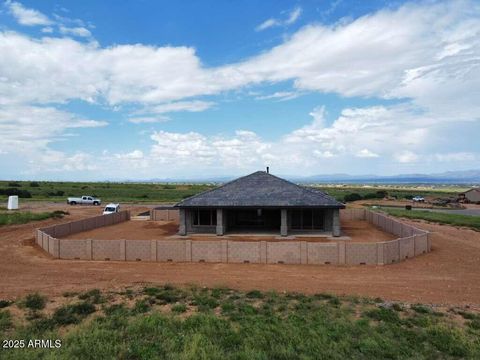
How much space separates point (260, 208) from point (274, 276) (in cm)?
1225

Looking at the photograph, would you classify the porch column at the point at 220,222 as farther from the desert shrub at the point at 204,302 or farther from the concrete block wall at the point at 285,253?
the desert shrub at the point at 204,302

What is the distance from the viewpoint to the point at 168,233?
34.8 metres

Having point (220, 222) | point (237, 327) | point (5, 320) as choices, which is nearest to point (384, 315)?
point (237, 327)

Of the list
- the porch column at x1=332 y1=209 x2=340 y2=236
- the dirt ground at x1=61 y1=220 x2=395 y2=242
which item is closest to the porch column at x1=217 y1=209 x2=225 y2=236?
the dirt ground at x1=61 y1=220 x2=395 y2=242

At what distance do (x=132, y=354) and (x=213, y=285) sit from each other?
7394 millimetres

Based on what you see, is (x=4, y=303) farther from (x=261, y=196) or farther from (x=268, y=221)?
(x=268, y=221)

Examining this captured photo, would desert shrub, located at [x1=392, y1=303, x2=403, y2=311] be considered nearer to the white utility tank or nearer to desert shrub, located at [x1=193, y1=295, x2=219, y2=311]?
desert shrub, located at [x1=193, y1=295, x2=219, y2=311]

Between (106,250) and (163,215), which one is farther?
(163,215)

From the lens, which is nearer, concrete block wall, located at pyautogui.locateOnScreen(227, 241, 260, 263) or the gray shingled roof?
concrete block wall, located at pyautogui.locateOnScreen(227, 241, 260, 263)

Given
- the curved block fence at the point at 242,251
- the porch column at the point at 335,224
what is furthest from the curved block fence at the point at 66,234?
the porch column at the point at 335,224

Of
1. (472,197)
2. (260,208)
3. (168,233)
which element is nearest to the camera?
(260,208)

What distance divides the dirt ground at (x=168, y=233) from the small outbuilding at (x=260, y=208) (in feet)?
4.59

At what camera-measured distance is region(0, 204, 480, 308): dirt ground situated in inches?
669

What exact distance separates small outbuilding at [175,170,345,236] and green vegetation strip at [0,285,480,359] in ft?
52.3
